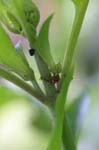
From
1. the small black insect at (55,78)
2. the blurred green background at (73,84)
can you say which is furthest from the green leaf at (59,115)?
the blurred green background at (73,84)

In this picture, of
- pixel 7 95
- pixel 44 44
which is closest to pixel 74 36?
pixel 44 44

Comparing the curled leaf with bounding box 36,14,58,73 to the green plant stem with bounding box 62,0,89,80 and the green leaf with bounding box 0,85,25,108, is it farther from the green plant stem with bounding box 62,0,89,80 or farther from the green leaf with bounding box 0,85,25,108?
the green leaf with bounding box 0,85,25,108

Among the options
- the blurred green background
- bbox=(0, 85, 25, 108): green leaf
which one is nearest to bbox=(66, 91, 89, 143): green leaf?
bbox=(0, 85, 25, 108): green leaf

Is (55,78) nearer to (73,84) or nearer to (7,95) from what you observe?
(7,95)

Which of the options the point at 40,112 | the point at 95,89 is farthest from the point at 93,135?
the point at 40,112

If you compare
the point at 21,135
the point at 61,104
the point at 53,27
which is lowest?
the point at 21,135

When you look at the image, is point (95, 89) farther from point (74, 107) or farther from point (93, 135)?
point (74, 107)
